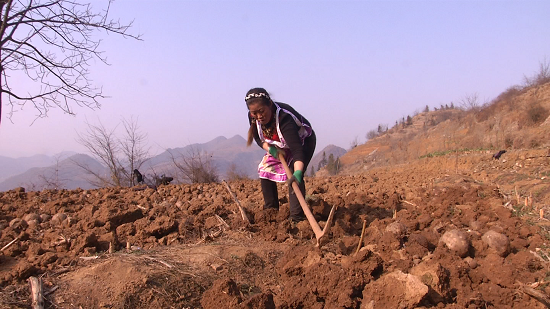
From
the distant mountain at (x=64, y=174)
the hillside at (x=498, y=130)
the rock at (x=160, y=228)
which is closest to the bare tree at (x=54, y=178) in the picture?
the distant mountain at (x=64, y=174)

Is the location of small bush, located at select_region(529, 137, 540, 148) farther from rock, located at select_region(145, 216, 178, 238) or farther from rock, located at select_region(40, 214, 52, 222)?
rock, located at select_region(40, 214, 52, 222)

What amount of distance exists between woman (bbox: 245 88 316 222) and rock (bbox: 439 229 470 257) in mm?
1217

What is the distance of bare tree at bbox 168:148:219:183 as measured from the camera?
37.8 ft

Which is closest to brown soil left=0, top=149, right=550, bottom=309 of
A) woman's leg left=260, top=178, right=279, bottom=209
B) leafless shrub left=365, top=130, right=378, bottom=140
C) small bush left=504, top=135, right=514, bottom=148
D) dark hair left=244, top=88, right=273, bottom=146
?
woman's leg left=260, top=178, right=279, bottom=209

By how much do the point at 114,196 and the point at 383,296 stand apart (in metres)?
4.68

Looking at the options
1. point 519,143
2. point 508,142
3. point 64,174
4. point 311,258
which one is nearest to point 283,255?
point 311,258

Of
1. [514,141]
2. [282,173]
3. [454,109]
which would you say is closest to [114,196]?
[282,173]

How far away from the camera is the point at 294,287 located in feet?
7.66

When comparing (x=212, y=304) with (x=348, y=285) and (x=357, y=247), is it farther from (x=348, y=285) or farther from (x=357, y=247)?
(x=357, y=247)

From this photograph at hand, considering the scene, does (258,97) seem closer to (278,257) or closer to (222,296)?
(278,257)

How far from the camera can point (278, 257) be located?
301cm

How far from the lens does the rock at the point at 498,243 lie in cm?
292

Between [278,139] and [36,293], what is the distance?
2.25m

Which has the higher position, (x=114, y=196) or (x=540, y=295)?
(x=114, y=196)
